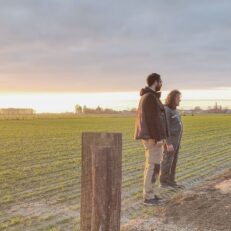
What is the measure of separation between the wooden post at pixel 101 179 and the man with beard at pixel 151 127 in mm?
3031

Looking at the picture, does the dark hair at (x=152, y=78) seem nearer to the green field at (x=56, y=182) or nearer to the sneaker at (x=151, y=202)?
the sneaker at (x=151, y=202)

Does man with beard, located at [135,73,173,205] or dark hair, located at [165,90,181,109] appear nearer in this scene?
man with beard, located at [135,73,173,205]

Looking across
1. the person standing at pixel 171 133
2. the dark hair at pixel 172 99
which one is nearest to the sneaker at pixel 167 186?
the person standing at pixel 171 133

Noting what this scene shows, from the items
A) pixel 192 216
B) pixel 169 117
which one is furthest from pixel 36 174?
pixel 192 216

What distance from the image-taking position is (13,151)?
15172 mm

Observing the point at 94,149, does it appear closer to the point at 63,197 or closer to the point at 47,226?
the point at 47,226

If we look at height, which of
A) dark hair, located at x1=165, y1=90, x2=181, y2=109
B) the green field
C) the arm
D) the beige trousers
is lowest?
the green field

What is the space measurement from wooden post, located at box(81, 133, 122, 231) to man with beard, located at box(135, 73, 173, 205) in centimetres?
303

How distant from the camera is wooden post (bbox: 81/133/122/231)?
3395 millimetres

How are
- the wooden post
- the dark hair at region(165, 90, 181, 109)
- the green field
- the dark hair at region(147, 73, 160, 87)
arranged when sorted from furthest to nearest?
the dark hair at region(165, 90, 181, 109)
the dark hair at region(147, 73, 160, 87)
the green field
the wooden post

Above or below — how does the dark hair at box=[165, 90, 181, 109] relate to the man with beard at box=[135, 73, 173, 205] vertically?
above

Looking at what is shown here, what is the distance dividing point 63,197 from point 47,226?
1638 mm

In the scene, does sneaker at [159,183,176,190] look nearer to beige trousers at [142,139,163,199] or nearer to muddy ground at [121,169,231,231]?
muddy ground at [121,169,231,231]

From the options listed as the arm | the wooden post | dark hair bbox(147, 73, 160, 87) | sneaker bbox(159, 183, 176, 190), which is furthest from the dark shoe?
the wooden post
